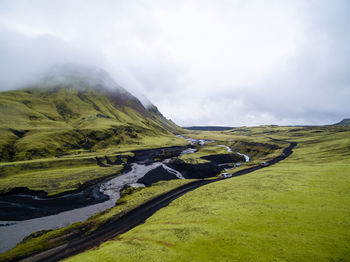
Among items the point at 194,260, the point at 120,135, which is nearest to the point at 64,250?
the point at 194,260

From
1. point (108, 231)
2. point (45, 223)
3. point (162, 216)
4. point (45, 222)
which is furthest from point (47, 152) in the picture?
point (162, 216)

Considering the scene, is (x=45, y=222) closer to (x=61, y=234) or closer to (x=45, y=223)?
(x=45, y=223)

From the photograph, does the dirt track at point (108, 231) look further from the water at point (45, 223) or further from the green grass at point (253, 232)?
the water at point (45, 223)

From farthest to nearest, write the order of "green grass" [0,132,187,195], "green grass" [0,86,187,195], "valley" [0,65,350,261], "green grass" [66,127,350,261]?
"green grass" [0,86,187,195]
"green grass" [0,132,187,195]
"valley" [0,65,350,261]
"green grass" [66,127,350,261]

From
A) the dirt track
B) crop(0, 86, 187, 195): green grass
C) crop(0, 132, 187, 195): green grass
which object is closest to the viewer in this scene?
the dirt track

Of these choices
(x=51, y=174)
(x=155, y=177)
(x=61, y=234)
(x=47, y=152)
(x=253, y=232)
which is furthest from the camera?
(x=47, y=152)

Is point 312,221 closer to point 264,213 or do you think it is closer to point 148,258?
point 264,213

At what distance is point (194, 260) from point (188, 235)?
628 cm

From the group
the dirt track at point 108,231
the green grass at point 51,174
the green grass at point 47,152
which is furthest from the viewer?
the green grass at point 47,152

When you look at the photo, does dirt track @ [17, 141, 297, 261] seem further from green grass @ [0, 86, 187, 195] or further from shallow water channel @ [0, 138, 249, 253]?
green grass @ [0, 86, 187, 195]

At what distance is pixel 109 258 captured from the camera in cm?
2402

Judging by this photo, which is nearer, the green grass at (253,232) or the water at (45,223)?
the green grass at (253,232)

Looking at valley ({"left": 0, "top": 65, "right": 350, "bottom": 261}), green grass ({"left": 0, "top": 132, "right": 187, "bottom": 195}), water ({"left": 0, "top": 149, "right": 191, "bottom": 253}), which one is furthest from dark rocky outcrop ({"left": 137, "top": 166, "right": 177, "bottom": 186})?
Result: green grass ({"left": 0, "top": 132, "right": 187, "bottom": 195})

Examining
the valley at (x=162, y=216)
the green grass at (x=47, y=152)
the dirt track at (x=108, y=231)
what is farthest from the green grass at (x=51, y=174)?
the dirt track at (x=108, y=231)
